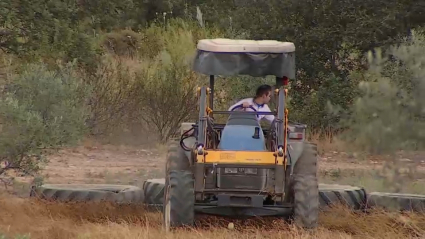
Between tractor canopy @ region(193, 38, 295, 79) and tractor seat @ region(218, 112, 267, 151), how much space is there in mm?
525

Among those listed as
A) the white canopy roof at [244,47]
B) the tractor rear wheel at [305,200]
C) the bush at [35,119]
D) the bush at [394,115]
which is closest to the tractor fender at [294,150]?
the tractor rear wheel at [305,200]

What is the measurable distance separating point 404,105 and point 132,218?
306 centimetres

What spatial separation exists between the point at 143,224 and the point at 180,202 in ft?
2.16

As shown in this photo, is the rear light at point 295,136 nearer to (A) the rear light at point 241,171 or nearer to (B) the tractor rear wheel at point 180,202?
(A) the rear light at point 241,171

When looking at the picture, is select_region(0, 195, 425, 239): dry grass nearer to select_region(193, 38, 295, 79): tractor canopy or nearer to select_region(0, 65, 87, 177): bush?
select_region(0, 65, 87, 177): bush

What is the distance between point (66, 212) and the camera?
856cm

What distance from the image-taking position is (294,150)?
8.32 m

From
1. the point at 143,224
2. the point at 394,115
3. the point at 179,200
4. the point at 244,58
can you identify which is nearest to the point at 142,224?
the point at 143,224

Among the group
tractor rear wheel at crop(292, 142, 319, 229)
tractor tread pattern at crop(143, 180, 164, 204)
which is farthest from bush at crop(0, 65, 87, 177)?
tractor rear wheel at crop(292, 142, 319, 229)

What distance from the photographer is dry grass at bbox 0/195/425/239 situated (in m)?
7.34

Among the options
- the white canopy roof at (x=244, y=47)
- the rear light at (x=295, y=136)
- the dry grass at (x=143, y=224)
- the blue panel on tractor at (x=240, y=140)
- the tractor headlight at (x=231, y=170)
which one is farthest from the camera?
the rear light at (x=295, y=136)

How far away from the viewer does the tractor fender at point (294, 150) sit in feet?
26.8

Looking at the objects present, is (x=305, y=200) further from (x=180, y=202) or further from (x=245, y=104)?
(x=245, y=104)

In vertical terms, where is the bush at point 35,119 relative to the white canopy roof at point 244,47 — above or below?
below
